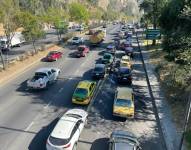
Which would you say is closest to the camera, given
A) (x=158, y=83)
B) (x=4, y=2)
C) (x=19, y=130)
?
(x=19, y=130)

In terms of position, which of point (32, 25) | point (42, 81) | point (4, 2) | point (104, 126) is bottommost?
point (104, 126)

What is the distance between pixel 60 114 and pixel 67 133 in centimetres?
613

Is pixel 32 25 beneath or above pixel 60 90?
above

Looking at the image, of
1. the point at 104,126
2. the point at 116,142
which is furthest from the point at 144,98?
the point at 116,142

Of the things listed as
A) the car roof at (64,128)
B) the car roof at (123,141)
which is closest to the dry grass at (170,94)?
the car roof at (123,141)

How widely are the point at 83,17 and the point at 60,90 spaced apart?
190ft

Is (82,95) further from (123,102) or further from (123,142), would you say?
(123,142)

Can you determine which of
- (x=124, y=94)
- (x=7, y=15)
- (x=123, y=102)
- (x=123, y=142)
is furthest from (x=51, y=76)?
(x=123, y=142)

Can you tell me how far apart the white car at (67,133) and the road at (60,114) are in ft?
3.28

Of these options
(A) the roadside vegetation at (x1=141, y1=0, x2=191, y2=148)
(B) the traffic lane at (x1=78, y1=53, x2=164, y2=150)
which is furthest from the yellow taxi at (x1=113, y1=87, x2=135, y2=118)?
(A) the roadside vegetation at (x1=141, y1=0, x2=191, y2=148)

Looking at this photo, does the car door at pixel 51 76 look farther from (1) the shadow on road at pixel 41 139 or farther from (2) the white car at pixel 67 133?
(2) the white car at pixel 67 133

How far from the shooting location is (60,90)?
29922 mm

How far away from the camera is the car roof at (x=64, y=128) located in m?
17.7

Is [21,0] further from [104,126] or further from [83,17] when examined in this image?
[104,126]
